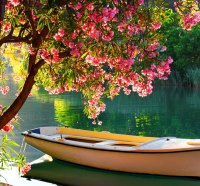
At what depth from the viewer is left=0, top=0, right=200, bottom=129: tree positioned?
4492 mm

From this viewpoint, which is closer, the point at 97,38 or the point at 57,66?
the point at 97,38

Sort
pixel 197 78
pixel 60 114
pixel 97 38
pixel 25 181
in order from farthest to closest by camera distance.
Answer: pixel 197 78 < pixel 60 114 < pixel 25 181 < pixel 97 38

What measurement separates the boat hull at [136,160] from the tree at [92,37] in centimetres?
467

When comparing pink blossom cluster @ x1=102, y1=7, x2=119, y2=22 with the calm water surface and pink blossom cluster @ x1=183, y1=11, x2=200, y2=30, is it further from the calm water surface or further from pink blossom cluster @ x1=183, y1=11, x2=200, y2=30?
the calm water surface

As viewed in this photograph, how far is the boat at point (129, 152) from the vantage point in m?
9.82

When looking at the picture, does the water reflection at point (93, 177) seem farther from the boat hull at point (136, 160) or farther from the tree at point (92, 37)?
the tree at point (92, 37)

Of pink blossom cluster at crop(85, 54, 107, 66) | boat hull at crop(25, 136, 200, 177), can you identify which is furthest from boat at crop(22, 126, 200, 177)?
pink blossom cluster at crop(85, 54, 107, 66)

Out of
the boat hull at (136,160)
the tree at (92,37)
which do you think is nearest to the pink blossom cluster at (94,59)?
the tree at (92,37)

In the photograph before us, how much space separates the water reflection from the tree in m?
5.09

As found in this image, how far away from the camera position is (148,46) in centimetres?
494

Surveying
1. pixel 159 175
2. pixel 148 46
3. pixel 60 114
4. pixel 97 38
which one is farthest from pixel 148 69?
pixel 60 114

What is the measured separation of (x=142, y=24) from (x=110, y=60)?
0.52 m

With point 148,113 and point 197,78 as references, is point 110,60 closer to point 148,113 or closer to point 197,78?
point 148,113

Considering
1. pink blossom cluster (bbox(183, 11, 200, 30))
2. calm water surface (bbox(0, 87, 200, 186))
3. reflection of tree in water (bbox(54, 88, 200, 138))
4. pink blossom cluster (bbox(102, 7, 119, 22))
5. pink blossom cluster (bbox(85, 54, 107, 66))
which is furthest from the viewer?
reflection of tree in water (bbox(54, 88, 200, 138))
